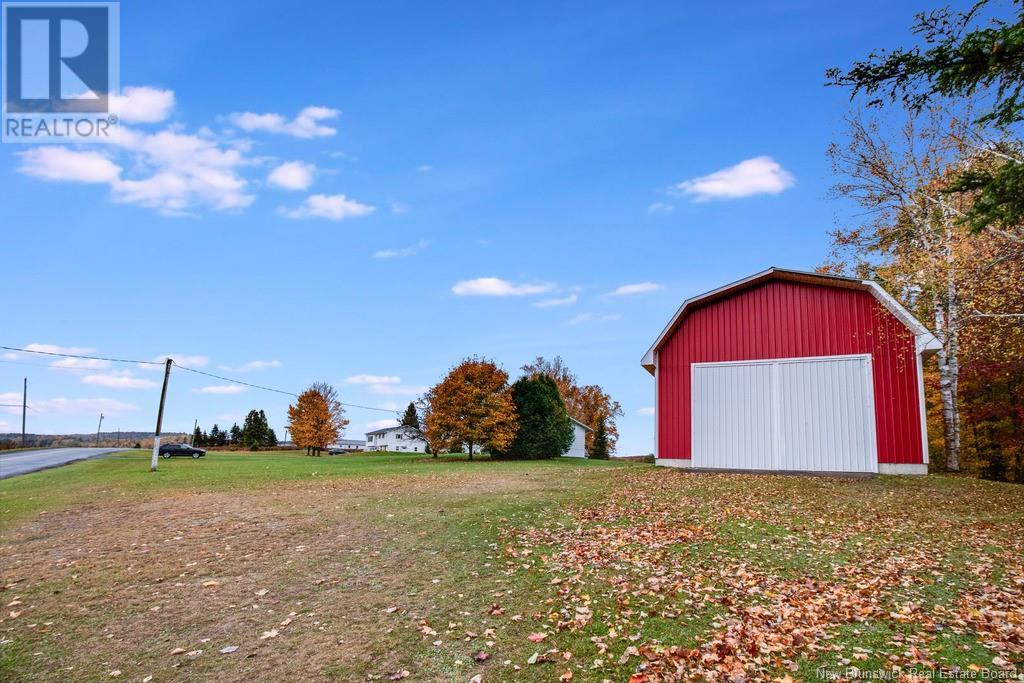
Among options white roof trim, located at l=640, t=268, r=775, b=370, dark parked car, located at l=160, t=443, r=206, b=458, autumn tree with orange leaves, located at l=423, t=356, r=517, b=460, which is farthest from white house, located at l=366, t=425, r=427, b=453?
white roof trim, located at l=640, t=268, r=775, b=370

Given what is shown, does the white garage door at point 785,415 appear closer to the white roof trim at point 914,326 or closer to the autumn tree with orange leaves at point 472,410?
the white roof trim at point 914,326

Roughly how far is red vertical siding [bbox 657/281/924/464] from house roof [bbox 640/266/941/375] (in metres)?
0.21

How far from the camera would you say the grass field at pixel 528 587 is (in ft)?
18.3

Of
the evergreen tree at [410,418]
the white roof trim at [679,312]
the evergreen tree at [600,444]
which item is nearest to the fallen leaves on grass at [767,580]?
the white roof trim at [679,312]

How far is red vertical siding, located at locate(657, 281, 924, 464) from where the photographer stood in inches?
648

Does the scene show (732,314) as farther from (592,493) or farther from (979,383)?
(979,383)

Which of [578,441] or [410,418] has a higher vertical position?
[410,418]

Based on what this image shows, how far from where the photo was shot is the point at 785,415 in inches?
707

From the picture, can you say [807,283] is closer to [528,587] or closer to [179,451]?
[528,587]

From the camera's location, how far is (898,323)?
54.4 feet

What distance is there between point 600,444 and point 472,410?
25.8 metres

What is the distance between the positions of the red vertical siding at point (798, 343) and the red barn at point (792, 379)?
31mm

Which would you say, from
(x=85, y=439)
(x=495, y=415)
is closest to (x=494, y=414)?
(x=495, y=415)

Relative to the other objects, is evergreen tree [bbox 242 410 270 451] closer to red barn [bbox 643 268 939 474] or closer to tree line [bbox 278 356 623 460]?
tree line [bbox 278 356 623 460]
